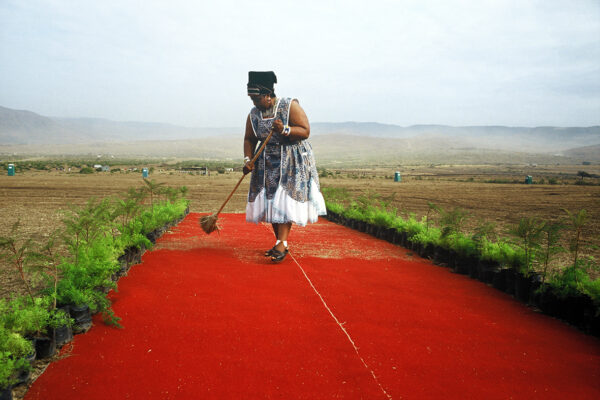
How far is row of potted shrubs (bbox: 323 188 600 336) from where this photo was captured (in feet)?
10.1

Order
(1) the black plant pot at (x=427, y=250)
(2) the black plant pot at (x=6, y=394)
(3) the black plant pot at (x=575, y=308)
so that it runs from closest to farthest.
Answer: (2) the black plant pot at (x=6, y=394) < (3) the black plant pot at (x=575, y=308) < (1) the black plant pot at (x=427, y=250)

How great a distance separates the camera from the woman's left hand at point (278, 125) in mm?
4613

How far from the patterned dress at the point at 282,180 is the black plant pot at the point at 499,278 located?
76.7 inches

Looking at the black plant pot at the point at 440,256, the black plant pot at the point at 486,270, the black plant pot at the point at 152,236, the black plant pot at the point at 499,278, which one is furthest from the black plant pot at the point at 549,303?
the black plant pot at the point at 152,236

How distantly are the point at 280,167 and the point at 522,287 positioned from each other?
2.66 m

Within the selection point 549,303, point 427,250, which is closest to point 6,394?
point 549,303

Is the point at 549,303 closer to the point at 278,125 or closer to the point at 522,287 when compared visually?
the point at 522,287

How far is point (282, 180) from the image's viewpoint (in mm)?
4887

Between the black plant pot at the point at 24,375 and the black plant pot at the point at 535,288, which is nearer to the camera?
the black plant pot at the point at 24,375

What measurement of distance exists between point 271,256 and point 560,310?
2.67m

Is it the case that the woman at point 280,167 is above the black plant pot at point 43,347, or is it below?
above

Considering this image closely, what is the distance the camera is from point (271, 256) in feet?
15.4

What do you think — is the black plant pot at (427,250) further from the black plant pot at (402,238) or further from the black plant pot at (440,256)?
the black plant pot at (402,238)

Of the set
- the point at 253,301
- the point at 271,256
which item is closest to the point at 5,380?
the point at 253,301
